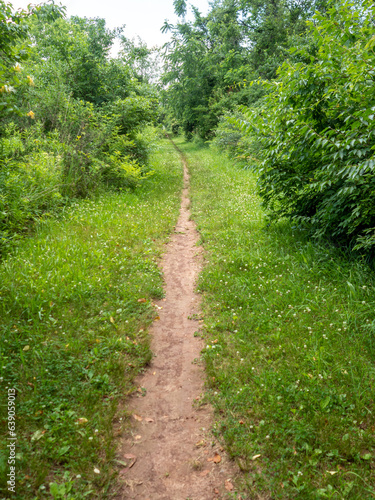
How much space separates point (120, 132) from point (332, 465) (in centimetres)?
1322

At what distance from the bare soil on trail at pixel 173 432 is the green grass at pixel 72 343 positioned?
193 mm

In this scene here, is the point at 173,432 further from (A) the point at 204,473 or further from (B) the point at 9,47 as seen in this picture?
(B) the point at 9,47

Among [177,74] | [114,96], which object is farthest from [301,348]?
[177,74]

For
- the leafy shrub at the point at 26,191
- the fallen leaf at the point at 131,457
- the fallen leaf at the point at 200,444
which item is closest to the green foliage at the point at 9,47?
the leafy shrub at the point at 26,191

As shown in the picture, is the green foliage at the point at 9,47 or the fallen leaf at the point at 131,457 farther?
the green foliage at the point at 9,47

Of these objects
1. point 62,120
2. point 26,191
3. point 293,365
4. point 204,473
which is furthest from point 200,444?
point 62,120

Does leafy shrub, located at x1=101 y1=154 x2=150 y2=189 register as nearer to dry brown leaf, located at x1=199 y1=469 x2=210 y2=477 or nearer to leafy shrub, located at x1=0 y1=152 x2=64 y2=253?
leafy shrub, located at x1=0 y1=152 x2=64 y2=253

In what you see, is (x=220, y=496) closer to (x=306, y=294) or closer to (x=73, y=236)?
(x=306, y=294)

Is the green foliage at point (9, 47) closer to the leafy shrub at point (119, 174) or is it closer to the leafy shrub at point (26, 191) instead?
the leafy shrub at point (26, 191)

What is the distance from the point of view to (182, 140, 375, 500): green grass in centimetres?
262

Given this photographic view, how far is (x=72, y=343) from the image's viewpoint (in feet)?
12.9

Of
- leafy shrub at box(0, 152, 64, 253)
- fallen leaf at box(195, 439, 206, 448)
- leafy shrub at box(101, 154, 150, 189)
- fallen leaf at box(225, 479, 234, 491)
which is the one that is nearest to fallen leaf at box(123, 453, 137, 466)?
fallen leaf at box(195, 439, 206, 448)

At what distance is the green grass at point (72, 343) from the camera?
2.67 meters

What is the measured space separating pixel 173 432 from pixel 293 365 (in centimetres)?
156
